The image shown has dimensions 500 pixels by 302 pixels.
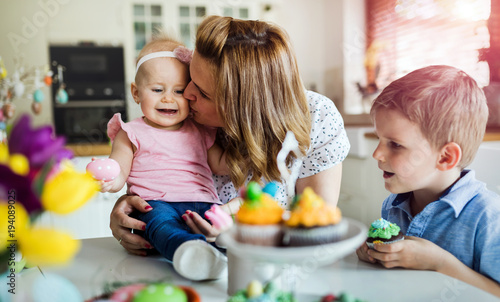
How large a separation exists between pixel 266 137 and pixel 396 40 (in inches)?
89.2

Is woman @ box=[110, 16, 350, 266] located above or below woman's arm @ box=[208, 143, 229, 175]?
above

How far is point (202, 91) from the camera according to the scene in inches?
36.7

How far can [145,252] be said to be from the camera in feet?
2.66

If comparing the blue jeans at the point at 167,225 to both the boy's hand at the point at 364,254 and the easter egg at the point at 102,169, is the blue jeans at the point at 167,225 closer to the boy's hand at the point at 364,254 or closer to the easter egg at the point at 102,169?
the easter egg at the point at 102,169

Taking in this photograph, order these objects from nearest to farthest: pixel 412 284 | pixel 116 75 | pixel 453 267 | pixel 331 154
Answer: pixel 412 284 → pixel 453 267 → pixel 331 154 → pixel 116 75

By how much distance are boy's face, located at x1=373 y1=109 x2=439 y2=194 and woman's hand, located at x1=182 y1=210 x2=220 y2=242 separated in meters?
0.33

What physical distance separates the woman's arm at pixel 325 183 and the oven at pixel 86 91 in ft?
9.28

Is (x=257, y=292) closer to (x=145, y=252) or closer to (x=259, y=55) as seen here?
(x=145, y=252)

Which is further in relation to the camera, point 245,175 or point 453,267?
point 245,175

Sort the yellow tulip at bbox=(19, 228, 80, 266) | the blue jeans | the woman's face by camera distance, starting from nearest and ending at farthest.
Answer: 1. the yellow tulip at bbox=(19, 228, 80, 266)
2. the blue jeans
3. the woman's face

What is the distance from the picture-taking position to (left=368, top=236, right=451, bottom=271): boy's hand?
69cm

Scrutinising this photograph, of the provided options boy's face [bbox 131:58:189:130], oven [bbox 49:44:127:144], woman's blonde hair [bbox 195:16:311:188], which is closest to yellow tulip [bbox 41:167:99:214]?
woman's blonde hair [bbox 195:16:311:188]

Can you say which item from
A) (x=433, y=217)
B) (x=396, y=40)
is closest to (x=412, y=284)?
(x=433, y=217)

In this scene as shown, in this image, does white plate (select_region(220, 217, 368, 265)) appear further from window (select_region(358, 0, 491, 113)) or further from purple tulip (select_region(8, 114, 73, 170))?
window (select_region(358, 0, 491, 113))
